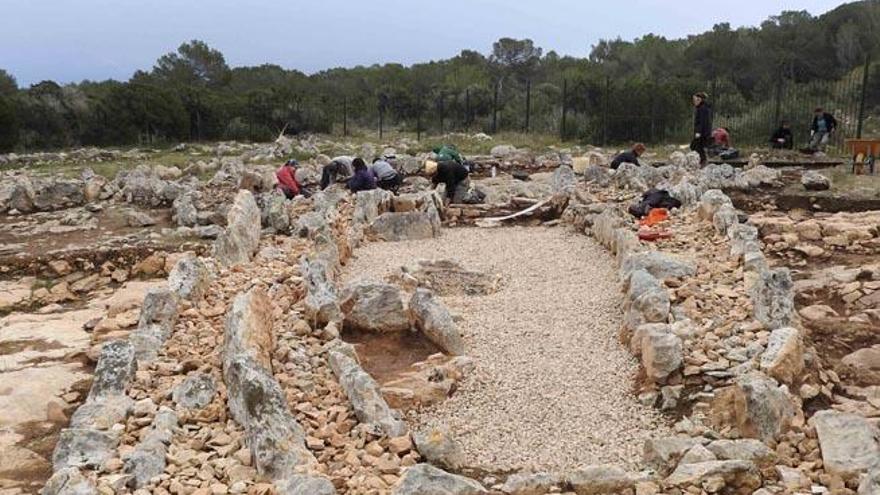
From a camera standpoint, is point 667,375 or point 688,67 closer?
point 667,375

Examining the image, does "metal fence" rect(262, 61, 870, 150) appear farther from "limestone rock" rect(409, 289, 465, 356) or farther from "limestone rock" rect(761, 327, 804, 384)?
"limestone rock" rect(409, 289, 465, 356)

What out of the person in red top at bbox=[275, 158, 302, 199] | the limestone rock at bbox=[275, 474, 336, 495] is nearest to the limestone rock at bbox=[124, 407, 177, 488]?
the limestone rock at bbox=[275, 474, 336, 495]

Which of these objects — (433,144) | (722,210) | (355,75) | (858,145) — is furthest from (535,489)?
(355,75)

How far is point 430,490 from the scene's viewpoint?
451cm

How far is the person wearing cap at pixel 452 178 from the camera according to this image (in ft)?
47.3

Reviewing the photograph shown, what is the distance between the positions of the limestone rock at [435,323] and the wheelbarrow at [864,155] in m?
11.3

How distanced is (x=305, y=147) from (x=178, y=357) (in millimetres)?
18458

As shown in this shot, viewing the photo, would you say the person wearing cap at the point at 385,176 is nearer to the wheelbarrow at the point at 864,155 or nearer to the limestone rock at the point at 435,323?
the limestone rock at the point at 435,323

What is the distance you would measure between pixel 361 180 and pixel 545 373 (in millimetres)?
8088

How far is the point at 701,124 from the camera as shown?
16.5 meters

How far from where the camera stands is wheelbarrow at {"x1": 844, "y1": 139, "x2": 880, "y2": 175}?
51.3 feet

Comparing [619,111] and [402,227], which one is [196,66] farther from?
[402,227]

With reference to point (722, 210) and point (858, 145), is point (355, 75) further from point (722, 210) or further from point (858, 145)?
point (722, 210)

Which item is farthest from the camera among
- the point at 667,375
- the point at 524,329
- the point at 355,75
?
the point at 355,75
